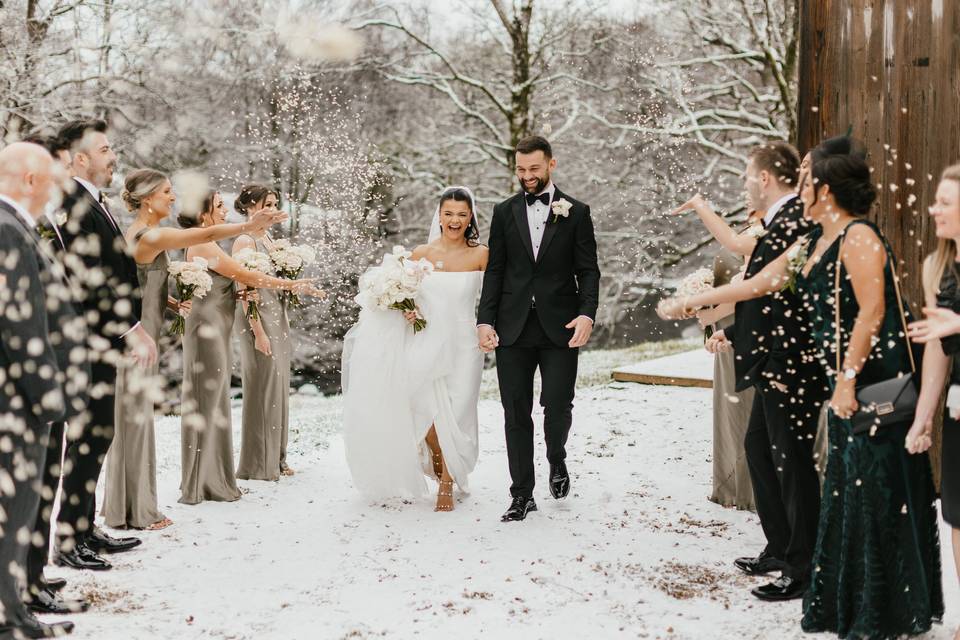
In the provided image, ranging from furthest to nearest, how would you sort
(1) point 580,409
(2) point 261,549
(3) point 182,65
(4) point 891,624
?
(3) point 182,65 → (1) point 580,409 → (2) point 261,549 → (4) point 891,624

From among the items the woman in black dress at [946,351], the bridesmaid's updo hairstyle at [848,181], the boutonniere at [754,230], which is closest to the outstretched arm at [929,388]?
the woman in black dress at [946,351]

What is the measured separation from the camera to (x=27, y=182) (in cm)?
348

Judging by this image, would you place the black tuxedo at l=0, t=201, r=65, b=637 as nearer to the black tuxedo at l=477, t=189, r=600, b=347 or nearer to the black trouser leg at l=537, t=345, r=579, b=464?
the black tuxedo at l=477, t=189, r=600, b=347

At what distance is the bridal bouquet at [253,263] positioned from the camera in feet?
20.5

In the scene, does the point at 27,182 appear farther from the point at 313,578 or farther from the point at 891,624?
the point at 891,624

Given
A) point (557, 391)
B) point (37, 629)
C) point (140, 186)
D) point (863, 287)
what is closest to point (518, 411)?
point (557, 391)

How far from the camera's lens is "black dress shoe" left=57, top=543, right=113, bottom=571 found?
454 cm

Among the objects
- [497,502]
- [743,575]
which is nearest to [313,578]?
[497,502]

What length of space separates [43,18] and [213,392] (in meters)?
9.30

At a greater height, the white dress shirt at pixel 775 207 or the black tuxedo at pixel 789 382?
the white dress shirt at pixel 775 207

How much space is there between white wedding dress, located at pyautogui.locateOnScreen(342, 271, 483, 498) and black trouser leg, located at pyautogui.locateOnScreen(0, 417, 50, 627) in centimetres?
242

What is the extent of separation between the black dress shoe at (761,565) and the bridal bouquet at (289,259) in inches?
147

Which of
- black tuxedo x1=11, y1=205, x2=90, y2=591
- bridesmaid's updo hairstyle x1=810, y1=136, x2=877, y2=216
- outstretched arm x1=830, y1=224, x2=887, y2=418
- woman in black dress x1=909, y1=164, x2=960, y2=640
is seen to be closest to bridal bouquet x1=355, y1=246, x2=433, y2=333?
black tuxedo x1=11, y1=205, x2=90, y2=591

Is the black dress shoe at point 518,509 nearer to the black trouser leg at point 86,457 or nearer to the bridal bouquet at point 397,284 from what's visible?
the bridal bouquet at point 397,284
